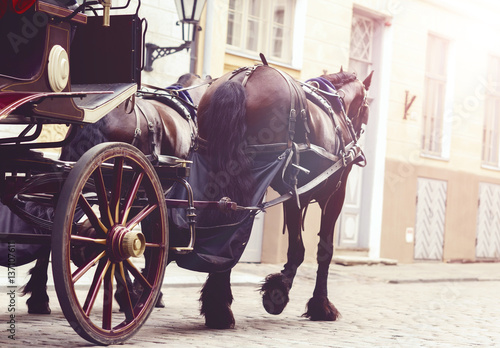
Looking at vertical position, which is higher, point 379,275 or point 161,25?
point 161,25

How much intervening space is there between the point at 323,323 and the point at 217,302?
1188mm

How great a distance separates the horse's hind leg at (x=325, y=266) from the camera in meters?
7.06

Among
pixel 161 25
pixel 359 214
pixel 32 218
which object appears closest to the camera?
pixel 32 218

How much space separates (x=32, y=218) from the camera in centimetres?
525

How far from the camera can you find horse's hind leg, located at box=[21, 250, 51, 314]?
254 inches

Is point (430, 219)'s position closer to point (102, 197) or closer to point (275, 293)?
point (275, 293)

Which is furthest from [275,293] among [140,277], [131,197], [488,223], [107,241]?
[488,223]

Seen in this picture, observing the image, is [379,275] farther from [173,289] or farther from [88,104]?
[88,104]

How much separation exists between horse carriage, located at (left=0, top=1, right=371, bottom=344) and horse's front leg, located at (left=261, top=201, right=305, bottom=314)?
1 cm

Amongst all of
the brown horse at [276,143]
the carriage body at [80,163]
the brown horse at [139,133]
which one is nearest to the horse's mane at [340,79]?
the brown horse at [276,143]

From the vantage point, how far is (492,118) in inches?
741

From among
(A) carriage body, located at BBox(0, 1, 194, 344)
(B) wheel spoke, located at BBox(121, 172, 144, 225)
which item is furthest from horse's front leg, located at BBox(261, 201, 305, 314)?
(B) wheel spoke, located at BBox(121, 172, 144, 225)

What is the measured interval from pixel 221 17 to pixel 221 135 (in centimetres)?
693

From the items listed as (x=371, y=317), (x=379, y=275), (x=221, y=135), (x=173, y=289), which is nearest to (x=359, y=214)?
(x=379, y=275)
